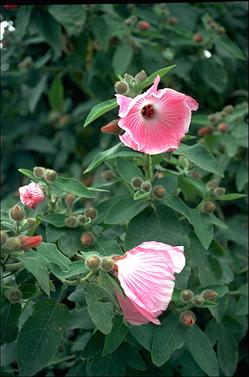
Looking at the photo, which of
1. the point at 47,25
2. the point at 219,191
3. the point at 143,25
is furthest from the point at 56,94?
the point at 219,191

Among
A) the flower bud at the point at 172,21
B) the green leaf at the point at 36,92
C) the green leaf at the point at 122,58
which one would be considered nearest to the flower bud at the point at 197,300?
the green leaf at the point at 122,58

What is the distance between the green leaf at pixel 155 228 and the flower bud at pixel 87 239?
74 millimetres

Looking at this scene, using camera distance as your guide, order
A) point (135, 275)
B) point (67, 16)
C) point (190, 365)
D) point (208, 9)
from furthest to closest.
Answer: point (208, 9)
point (67, 16)
point (190, 365)
point (135, 275)

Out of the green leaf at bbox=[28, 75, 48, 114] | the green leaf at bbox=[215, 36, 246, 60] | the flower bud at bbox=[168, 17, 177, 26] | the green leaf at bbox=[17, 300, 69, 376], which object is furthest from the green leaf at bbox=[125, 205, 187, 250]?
the green leaf at bbox=[28, 75, 48, 114]

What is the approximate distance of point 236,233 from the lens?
220cm

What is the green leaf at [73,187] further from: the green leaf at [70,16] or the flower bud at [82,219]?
the green leaf at [70,16]

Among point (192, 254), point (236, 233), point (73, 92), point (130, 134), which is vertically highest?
point (130, 134)

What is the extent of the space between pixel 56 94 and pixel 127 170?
1421 millimetres

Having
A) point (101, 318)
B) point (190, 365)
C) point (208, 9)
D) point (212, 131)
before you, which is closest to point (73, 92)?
point (208, 9)

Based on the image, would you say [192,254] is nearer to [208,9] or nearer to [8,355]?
[8,355]

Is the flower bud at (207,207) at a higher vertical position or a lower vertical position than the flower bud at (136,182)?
lower

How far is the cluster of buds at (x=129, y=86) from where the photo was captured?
4.77ft

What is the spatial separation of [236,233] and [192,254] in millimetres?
572

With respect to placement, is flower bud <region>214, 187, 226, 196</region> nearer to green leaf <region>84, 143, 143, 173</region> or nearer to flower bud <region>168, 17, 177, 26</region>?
green leaf <region>84, 143, 143, 173</region>
